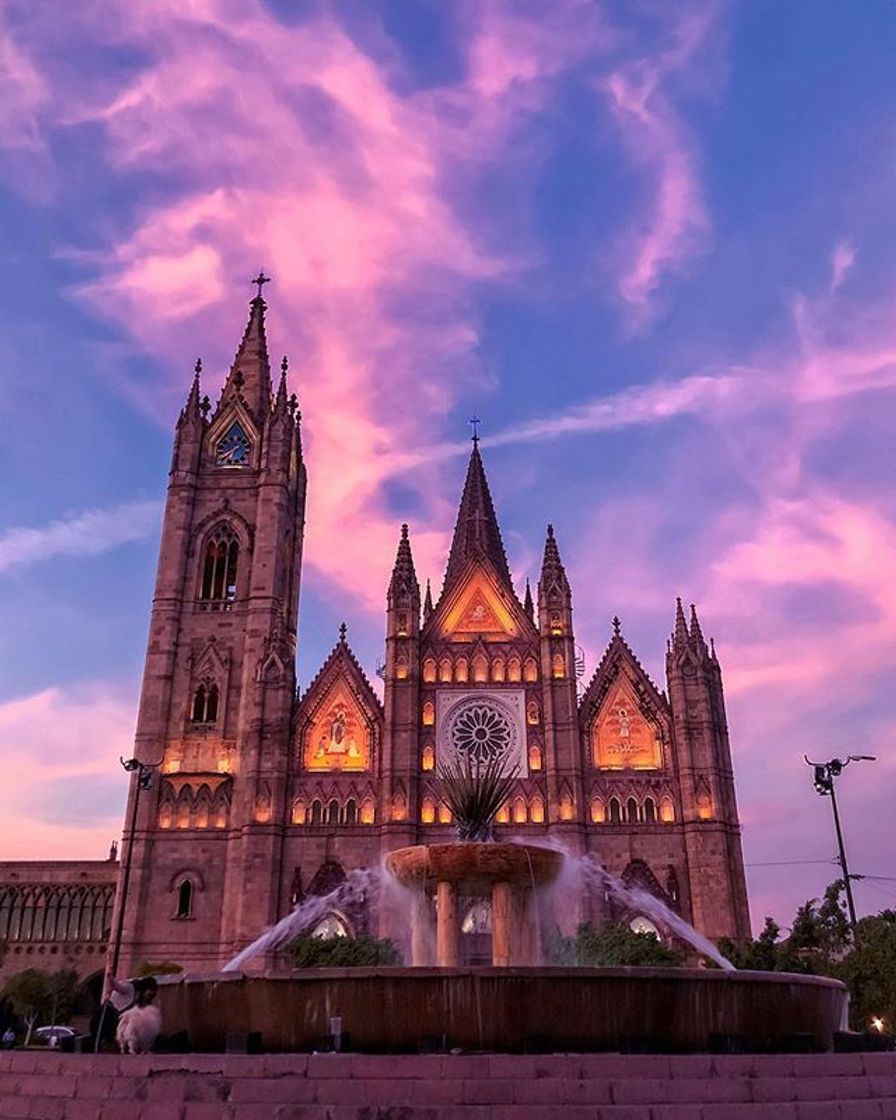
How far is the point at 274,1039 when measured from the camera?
12883 millimetres

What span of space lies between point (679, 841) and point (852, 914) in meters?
18.6

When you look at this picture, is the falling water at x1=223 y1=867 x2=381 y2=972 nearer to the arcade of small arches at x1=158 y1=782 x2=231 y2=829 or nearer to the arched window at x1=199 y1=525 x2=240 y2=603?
the arcade of small arches at x1=158 y1=782 x2=231 y2=829

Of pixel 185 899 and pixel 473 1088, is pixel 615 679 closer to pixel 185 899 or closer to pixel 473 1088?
pixel 185 899

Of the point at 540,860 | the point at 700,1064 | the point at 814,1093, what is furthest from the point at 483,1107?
the point at 540,860

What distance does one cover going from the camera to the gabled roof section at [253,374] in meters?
63.0

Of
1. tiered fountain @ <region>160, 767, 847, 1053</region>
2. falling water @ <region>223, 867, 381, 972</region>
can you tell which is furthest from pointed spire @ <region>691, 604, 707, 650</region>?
tiered fountain @ <region>160, 767, 847, 1053</region>

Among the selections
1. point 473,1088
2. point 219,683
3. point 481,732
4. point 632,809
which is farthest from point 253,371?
point 473,1088

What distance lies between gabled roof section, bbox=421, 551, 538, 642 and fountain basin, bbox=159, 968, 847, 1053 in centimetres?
3982

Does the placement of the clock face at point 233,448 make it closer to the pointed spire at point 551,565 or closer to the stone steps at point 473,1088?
the pointed spire at point 551,565

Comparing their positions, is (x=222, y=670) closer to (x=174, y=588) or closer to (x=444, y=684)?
(x=174, y=588)

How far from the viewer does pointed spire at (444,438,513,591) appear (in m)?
67.4

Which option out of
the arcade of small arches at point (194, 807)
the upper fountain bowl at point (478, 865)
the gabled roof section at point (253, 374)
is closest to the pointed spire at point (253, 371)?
the gabled roof section at point (253, 374)

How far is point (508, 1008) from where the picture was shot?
482 inches

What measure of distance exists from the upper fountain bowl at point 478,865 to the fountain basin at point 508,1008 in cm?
607
